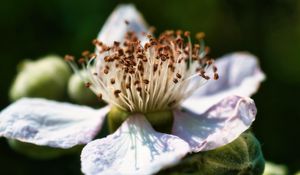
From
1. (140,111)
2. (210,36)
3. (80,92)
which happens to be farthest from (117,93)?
(210,36)

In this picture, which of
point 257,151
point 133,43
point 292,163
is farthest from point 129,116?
point 292,163

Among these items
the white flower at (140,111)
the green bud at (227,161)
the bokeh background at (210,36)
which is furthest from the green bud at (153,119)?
the bokeh background at (210,36)

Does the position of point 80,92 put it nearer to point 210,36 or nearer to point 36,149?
point 36,149

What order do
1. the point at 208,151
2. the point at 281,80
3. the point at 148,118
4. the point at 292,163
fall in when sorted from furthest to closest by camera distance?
the point at 281,80
the point at 292,163
the point at 148,118
the point at 208,151

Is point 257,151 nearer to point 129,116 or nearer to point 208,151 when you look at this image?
point 208,151

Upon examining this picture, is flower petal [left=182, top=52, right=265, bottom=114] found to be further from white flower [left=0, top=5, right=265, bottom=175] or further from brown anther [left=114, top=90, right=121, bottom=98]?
brown anther [left=114, top=90, right=121, bottom=98]

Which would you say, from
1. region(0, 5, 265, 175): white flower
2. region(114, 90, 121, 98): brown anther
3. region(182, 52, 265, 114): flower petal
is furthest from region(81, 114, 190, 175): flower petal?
region(182, 52, 265, 114): flower petal
